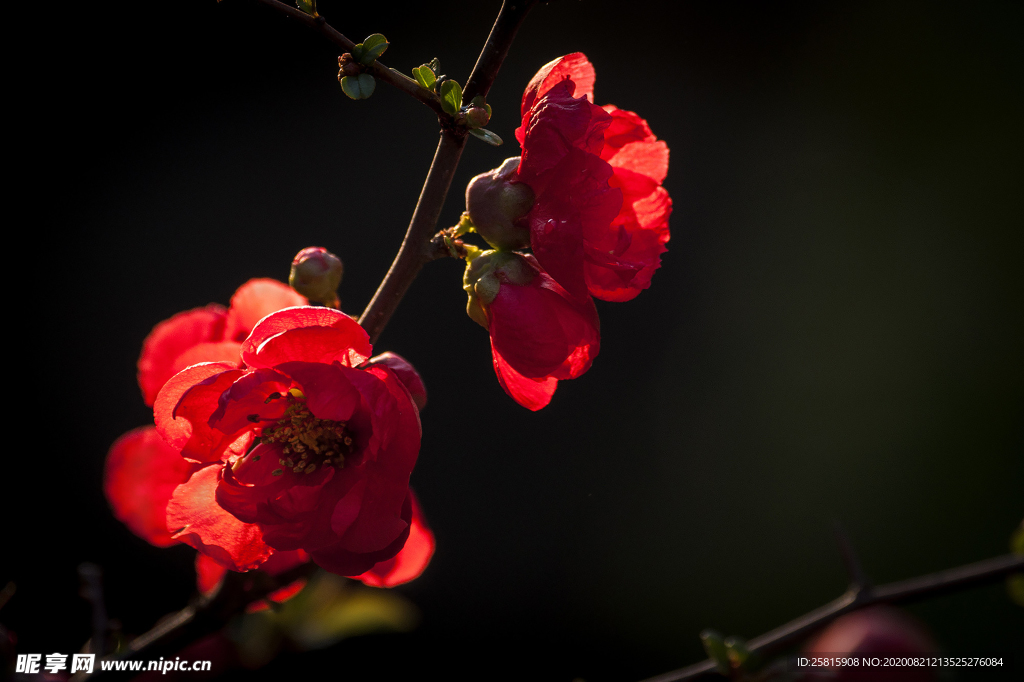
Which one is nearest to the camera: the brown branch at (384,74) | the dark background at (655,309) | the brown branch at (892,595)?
the brown branch at (384,74)

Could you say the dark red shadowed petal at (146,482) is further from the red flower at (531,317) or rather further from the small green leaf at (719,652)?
the small green leaf at (719,652)

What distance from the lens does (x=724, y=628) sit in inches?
65.3

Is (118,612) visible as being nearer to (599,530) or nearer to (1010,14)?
(599,530)

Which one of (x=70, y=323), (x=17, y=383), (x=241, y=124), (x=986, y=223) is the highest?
(x=986, y=223)

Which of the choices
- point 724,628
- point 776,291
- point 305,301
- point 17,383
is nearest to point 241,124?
point 17,383

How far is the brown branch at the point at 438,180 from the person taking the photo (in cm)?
38

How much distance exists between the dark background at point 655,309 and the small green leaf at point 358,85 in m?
1.15

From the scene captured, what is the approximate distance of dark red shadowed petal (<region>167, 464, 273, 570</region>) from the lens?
0.38 meters

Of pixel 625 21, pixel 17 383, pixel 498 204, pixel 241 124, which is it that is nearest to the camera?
pixel 498 204

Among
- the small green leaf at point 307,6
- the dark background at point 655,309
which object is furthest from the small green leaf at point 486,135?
the dark background at point 655,309

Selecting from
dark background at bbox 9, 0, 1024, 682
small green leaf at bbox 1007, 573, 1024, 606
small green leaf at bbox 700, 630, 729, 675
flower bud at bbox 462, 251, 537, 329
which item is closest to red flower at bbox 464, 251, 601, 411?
flower bud at bbox 462, 251, 537, 329

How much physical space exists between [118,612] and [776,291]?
182cm

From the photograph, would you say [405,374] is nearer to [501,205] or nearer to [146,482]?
[501,205]

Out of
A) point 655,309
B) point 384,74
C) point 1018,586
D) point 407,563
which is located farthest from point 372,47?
point 655,309
